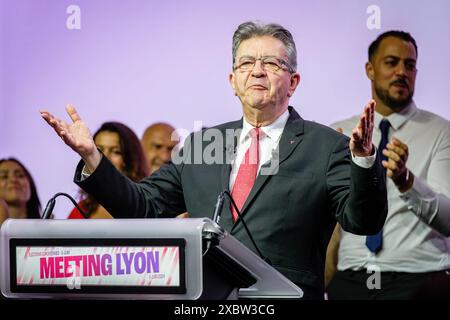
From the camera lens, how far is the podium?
2033 millimetres

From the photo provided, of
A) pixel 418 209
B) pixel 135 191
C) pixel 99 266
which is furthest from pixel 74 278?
pixel 418 209

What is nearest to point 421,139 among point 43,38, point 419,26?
point 419,26

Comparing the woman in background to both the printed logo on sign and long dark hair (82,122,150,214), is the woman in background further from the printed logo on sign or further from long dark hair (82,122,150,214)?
the printed logo on sign

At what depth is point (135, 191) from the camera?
2.73 meters

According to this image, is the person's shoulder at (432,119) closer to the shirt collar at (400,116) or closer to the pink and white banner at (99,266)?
the shirt collar at (400,116)

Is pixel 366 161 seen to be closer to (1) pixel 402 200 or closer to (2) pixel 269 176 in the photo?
(2) pixel 269 176

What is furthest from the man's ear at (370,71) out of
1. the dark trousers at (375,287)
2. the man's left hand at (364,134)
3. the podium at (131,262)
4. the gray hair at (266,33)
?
the podium at (131,262)

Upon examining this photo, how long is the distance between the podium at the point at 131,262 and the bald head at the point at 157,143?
87.0 inches

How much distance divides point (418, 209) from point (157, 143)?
1.33m

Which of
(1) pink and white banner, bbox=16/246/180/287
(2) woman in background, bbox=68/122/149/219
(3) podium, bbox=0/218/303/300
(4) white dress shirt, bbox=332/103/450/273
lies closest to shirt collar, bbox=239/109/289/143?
(3) podium, bbox=0/218/303/300

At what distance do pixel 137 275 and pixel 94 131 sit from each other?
246 centimetres

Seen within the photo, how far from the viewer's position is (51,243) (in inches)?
84.6

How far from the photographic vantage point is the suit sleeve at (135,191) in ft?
8.45
